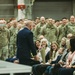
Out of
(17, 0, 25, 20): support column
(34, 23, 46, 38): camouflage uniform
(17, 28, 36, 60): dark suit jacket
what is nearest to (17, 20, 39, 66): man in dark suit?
(17, 28, 36, 60): dark suit jacket

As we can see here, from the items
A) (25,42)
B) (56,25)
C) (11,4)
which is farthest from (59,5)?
(25,42)

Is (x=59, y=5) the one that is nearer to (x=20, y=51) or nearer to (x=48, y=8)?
(x=48, y=8)

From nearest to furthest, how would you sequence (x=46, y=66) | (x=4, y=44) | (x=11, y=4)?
(x=46, y=66), (x=4, y=44), (x=11, y=4)

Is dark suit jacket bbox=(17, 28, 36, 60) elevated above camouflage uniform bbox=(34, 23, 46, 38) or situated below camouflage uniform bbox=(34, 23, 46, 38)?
above

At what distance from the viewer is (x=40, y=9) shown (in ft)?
109

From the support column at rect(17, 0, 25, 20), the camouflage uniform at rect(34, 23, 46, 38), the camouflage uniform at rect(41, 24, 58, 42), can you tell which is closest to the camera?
the camouflage uniform at rect(41, 24, 58, 42)

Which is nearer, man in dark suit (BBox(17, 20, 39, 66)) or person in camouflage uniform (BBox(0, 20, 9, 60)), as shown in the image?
man in dark suit (BBox(17, 20, 39, 66))

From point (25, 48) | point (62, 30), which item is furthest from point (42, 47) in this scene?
point (62, 30)

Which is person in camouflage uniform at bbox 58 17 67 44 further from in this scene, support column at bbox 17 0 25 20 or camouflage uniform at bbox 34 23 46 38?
support column at bbox 17 0 25 20

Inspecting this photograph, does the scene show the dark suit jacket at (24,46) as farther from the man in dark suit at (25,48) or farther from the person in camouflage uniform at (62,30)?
the person in camouflage uniform at (62,30)

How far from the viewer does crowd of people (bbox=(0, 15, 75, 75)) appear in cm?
1128

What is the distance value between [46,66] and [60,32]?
6.33 metres

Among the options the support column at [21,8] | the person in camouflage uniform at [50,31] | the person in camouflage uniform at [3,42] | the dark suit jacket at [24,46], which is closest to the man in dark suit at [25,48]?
the dark suit jacket at [24,46]

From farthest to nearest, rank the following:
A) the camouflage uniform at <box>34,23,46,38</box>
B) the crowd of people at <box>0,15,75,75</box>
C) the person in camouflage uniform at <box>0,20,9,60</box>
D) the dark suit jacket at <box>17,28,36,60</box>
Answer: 1. the camouflage uniform at <box>34,23,46,38</box>
2. the person in camouflage uniform at <box>0,20,9,60</box>
3. the dark suit jacket at <box>17,28,36,60</box>
4. the crowd of people at <box>0,15,75,75</box>
